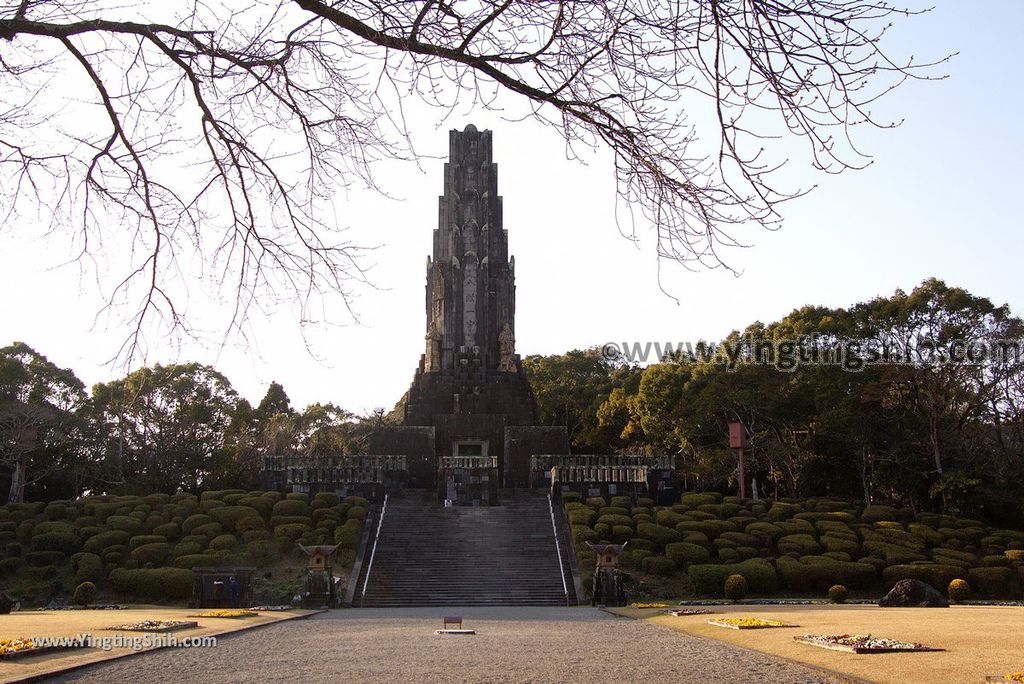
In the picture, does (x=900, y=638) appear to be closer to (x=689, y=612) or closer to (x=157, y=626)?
(x=689, y=612)

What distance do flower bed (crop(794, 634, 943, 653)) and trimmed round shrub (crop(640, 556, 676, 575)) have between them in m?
13.5

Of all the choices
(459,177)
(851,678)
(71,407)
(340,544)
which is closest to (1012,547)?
(340,544)

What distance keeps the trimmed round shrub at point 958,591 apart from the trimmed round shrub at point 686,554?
6217mm

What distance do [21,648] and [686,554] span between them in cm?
1889

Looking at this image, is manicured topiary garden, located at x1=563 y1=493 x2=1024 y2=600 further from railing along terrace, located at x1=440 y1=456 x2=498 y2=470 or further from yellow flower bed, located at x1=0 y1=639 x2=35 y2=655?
yellow flower bed, located at x1=0 y1=639 x2=35 y2=655

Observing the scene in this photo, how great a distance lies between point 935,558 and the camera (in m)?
26.6

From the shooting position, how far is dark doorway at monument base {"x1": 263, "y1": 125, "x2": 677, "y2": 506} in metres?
33.4

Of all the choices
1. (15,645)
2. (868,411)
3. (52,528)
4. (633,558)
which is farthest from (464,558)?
(868,411)

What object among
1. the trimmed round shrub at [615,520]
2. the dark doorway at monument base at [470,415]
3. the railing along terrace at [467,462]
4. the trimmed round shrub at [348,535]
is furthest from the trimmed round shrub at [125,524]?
the trimmed round shrub at [615,520]

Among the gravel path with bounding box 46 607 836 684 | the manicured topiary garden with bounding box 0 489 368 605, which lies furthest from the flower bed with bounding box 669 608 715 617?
the manicured topiary garden with bounding box 0 489 368 605

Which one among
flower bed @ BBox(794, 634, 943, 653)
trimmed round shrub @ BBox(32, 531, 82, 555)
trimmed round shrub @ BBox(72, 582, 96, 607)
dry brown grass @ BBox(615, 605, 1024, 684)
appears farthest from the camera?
trimmed round shrub @ BBox(32, 531, 82, 555)

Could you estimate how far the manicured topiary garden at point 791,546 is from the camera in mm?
24531

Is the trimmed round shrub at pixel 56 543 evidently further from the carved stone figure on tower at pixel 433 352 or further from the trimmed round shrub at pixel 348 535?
the carved stone figure on tower at pixel 433 352

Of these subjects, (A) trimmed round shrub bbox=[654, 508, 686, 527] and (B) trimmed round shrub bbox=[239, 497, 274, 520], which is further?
(B) trimmed round shrub bbox=[239, 497, 274, 520]
